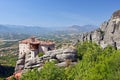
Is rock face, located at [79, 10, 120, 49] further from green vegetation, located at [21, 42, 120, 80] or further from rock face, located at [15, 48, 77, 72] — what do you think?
green vegetation, located at [21, 42, 120, 80]

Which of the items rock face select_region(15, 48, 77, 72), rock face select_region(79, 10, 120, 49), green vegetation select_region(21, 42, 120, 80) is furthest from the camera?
rock face select_region(79, 10, 120, 49)

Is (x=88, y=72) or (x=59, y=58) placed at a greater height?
(x=88, y=72)

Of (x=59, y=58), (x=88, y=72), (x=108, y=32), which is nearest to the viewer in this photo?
(x=88, y=72)

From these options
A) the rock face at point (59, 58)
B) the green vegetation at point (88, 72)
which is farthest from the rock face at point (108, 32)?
the green vegetation at point (88, 72)

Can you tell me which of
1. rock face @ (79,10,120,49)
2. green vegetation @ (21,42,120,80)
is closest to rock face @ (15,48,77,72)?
green vegetation @ (21,42,120,80)

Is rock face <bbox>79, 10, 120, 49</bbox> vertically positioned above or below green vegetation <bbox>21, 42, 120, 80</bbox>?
above

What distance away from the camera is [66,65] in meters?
62.5

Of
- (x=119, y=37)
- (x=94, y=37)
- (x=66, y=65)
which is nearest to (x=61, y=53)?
(x=66, y=65)

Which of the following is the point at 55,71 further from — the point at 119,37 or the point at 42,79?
the point at 119,37

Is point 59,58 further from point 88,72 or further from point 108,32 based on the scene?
point 108,32

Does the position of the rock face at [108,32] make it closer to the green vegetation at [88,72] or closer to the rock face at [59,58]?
the rock face at [59,58]

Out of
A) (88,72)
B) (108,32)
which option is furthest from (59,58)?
(108,32)

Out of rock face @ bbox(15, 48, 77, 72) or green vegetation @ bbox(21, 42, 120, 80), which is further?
rock face @ bbox(15, 48, 77, 72)

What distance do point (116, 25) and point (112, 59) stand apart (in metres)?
52.9
